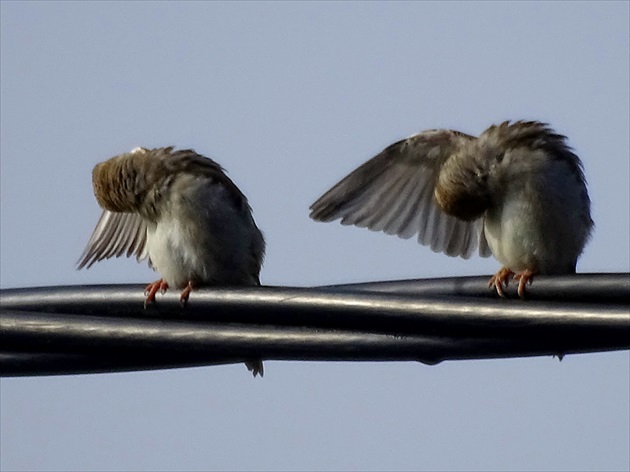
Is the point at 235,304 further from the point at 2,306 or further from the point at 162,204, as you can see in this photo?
the point at 162,204

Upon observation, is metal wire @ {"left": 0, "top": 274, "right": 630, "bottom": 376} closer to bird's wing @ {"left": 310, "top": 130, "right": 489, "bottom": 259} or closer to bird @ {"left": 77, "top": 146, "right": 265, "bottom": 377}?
bird @ {"left": 77, "top": 146, "right": 265, "bottom": 377}

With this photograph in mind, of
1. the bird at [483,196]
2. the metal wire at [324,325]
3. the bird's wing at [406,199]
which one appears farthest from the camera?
the bird's wing at [406,199]

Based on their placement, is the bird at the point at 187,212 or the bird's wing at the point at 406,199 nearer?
the bird at the point at 187,212

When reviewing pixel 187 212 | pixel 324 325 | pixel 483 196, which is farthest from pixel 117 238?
pixel 324 325

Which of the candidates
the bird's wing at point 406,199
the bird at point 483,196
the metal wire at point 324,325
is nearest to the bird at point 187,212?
the bird at point 483,196

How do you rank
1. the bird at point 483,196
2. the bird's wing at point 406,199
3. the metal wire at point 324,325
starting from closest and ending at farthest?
the metal wire at point 324,325 → the bird at point 483,196 → the bird's wing at point 406,199

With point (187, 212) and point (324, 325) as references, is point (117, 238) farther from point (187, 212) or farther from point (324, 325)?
point (324, 325)

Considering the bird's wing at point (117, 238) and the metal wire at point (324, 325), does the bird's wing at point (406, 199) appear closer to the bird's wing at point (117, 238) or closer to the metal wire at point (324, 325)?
the bird's wing at point (117, 238)

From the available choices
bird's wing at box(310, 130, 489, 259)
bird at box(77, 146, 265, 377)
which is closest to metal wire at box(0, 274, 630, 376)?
bird at box(77, 146, 265, 377)

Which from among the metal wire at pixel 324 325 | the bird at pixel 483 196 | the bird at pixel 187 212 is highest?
the bird at pixel 483 196

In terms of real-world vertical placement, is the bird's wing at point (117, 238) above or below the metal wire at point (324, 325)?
above
